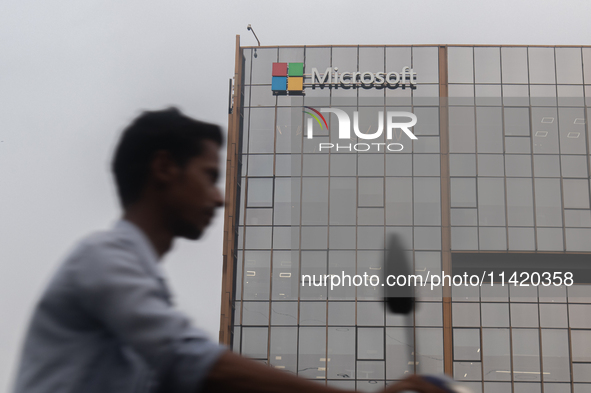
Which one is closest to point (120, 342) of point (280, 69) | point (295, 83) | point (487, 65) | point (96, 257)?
point (96, 257)

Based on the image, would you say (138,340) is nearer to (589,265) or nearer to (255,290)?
(255,290)

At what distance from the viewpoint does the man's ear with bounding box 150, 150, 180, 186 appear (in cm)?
125

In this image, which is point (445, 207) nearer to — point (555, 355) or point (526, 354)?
point (526, 354)

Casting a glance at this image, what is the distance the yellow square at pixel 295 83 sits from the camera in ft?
98.8

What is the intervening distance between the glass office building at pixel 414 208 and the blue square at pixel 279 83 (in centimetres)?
11

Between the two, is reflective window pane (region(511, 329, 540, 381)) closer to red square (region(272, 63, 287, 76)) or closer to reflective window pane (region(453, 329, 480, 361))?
reflective window pane (region(453, 329, 480, 361))

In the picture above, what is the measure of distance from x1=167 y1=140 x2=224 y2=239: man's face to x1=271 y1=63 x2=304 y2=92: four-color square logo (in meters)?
29.2

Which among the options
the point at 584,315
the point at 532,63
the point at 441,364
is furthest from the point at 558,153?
the point at 441,364

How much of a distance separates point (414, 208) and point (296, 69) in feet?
28.3

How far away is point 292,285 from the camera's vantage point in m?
28.1

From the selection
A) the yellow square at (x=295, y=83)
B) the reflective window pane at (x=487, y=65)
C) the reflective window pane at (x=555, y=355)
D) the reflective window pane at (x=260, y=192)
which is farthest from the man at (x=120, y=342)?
the reflective window pane at (x=487, y=65)

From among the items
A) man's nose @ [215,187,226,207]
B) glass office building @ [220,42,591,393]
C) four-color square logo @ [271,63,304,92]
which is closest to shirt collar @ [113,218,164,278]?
man's nose @ [215,187,226,207]

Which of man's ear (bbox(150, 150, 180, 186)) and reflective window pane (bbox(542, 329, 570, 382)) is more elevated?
man's ear (bbox(150, 150, 180, 186))

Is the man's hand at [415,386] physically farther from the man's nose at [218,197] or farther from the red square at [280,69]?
the red square at [280,69]
